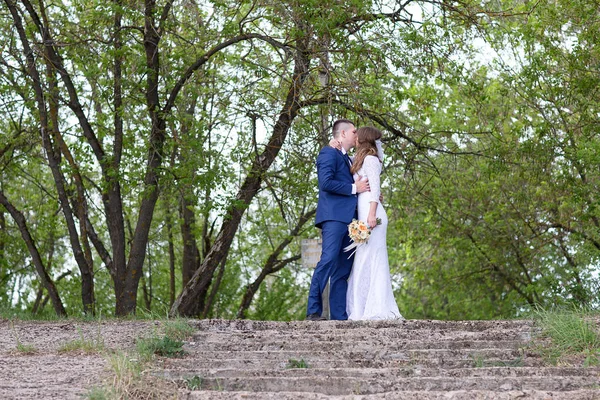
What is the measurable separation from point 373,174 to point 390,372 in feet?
12.5

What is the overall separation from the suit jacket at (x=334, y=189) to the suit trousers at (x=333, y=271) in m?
0.10

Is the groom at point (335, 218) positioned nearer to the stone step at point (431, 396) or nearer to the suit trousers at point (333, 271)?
the suit trousers at point (333, 271)

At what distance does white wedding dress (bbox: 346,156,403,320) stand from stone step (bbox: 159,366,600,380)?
3.34 metres

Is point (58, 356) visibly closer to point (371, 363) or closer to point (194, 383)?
point (194, 383)

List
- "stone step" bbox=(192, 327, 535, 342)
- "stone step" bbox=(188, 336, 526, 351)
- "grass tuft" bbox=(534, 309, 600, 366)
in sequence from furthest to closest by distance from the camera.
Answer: "stone step" bbox=(192, 327, 535, 342)
"stone step" bbox=(188, 336, 526, 351)
"grass tuft" bbox=(534, 309, 600, 366)

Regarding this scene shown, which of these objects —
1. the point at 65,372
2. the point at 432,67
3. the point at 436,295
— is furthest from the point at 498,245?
the point at 65,372

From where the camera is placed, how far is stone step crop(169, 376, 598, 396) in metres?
6.03

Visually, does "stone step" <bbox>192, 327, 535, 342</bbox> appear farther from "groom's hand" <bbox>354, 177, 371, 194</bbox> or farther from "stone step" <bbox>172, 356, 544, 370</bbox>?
"groom's hand" <bbox>354, 177, 371, 194</bbox>

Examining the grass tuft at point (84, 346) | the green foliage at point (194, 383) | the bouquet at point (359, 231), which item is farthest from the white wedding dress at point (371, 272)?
the green foliage at point (194, 383)

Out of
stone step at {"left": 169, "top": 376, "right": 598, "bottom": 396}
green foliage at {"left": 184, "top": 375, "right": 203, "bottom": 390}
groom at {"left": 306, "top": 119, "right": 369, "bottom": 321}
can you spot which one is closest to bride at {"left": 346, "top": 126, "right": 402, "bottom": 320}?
groom at {"left": 306, "top": 119, "right": 369, "bottom": 321}

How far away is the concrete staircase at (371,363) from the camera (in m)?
5.99

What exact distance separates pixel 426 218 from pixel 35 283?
35.4 ft

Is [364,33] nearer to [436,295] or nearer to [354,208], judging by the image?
[354,208]

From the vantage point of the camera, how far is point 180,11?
14.4 metres
